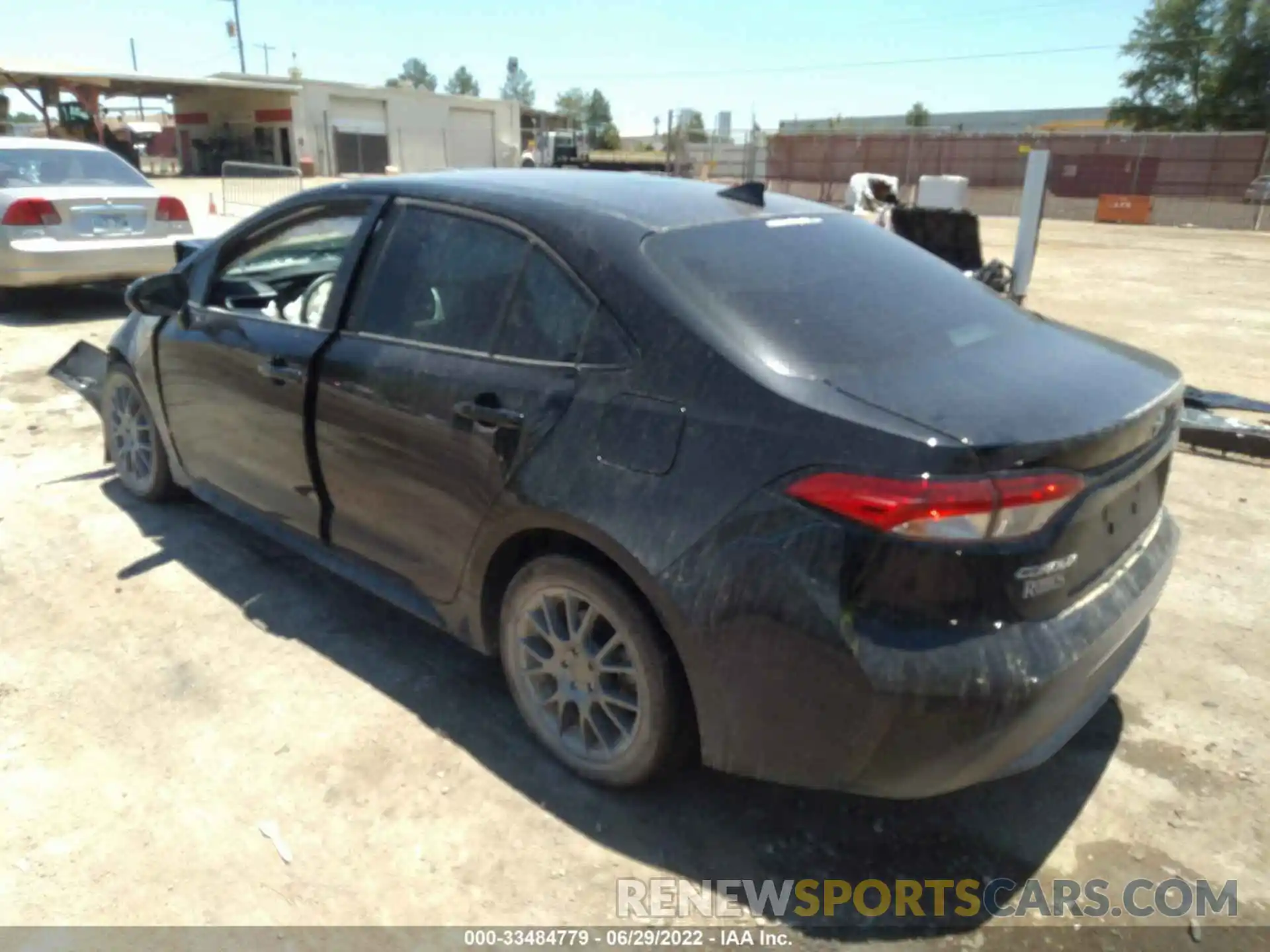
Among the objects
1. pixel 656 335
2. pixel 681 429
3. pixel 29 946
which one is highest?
pixel 656 335

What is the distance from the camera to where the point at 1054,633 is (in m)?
2.08

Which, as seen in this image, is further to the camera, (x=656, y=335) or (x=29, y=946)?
(x=656, y=335)

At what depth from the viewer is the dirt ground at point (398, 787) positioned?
2.32 meters

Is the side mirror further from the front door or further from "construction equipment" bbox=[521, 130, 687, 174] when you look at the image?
"construction equipment" bbox=[521, 130, 687, 174]

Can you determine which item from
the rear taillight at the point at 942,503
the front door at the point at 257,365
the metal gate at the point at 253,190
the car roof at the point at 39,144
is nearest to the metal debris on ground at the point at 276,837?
the front door at the point at 257,365

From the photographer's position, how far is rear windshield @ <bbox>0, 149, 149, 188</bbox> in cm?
852

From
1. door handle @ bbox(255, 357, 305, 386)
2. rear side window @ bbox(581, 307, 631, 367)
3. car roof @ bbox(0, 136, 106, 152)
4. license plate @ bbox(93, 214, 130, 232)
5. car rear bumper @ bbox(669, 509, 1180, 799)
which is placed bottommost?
car rear bumper @ bbox(669, 509, 1180, 799)

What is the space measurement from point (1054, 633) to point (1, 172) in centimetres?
995

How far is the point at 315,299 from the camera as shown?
3.61 metres

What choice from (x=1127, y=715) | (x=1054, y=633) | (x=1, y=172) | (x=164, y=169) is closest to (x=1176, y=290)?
(x=1127, y=715)

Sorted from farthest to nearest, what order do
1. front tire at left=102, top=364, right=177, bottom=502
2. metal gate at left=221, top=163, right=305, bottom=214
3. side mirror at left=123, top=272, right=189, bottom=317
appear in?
metal gate at left=221, top=163, right=305, bottom=214, front tire at left=102, top=364, right=177, bottom=502, side mirror at left=123, top=272, right=189, bottom=317

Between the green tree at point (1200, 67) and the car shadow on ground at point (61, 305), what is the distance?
58986 millimetres

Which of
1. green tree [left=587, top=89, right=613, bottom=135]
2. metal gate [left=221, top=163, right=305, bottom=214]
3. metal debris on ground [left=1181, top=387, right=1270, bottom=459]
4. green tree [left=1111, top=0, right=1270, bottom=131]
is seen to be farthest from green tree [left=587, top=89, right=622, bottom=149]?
metal debris on ground [left=1181, top=387, right=1270, bottom=459]

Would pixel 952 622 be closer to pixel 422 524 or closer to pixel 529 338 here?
pixel 529 338
